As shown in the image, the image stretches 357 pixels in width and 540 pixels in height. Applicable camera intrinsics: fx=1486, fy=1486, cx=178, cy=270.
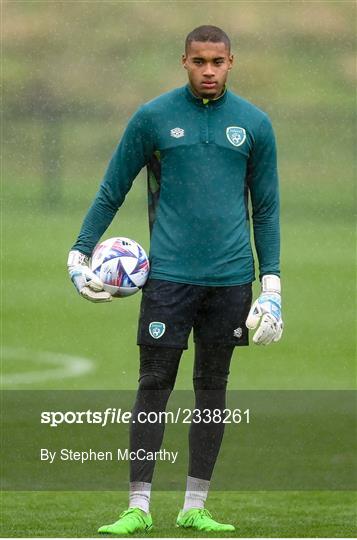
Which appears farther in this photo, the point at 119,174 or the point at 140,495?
the point at 119,174

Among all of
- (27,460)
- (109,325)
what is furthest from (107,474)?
(109,325)

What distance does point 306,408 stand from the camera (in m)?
10.3

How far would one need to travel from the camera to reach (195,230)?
6160 millimetres

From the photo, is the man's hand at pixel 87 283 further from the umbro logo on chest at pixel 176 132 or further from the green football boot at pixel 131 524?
the green football boot at pixel 131 524

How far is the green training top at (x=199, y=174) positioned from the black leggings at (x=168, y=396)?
323mm

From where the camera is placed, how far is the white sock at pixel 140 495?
6160 millimetres

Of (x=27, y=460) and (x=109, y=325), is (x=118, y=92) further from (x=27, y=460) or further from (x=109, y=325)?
(x=27, y=460)

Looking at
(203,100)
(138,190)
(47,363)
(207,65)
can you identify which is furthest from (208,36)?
(138,190)

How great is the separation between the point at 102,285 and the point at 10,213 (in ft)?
68.5

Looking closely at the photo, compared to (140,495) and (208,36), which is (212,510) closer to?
(140,495)

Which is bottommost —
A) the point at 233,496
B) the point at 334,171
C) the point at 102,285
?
the point at 233,496

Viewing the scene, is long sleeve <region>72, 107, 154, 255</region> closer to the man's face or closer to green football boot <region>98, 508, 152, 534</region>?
the man's face

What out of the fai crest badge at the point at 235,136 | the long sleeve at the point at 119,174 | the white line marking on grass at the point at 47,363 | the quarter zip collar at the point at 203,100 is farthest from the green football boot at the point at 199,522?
the white line marking on grass at the point at 47,363

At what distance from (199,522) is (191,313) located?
2.91ft
